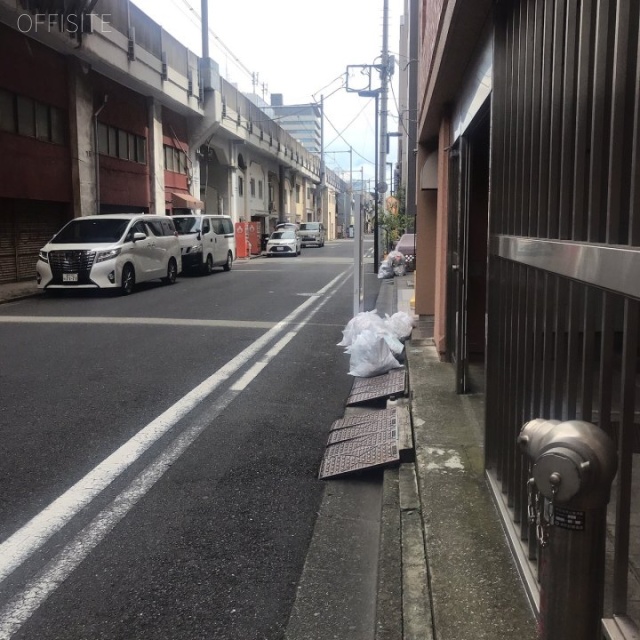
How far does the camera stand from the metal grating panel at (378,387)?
21.0 feet

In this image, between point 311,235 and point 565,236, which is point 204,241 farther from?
point 311,235

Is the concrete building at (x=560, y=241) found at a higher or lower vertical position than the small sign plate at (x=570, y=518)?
higher

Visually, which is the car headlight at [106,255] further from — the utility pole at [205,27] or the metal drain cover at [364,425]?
the utility pole at [205,27]

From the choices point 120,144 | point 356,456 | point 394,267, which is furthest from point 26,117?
point 356,456

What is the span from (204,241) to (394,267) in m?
6.22

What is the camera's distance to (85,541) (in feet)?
11.8

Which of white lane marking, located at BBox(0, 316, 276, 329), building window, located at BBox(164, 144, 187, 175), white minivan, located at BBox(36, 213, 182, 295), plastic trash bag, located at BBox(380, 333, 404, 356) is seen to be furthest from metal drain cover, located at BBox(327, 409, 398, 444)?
building window, located at BBox(164, 144, 187, 175)

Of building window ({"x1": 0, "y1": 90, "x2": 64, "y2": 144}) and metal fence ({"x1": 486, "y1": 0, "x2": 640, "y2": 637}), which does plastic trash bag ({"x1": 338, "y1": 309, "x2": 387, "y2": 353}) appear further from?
building window ({"x1": 0, "y1": 90, "x2": 64, "y2": 144})

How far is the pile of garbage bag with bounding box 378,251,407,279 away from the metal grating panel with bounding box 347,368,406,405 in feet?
43.8

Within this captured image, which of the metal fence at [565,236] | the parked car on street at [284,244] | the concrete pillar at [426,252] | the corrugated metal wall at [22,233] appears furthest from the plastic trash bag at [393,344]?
the parked car on street at [284,244]

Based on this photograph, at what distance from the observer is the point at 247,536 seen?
3.70 metres

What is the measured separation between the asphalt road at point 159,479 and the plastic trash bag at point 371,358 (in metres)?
0.23

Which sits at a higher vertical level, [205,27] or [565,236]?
[205,27]

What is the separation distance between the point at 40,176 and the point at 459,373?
17525mm
